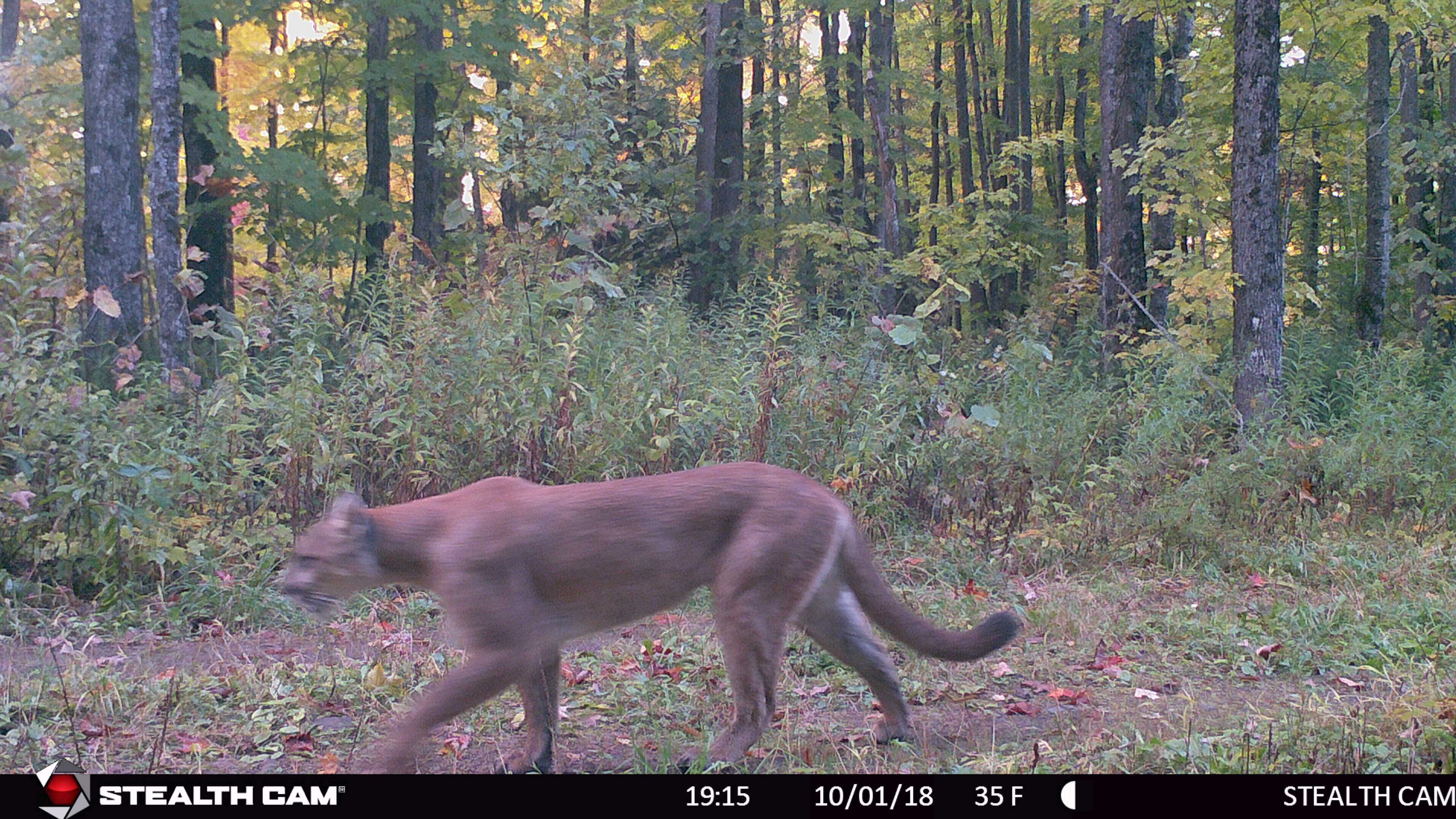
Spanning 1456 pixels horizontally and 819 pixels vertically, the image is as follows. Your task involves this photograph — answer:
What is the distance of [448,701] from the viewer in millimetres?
3746

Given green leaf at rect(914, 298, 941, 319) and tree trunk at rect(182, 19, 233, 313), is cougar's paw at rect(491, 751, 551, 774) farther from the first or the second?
tree trunk at rect(182, 19, 233, 313)

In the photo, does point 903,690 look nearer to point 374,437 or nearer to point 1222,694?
point 1222,694

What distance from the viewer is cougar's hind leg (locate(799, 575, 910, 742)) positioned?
4.50 metres

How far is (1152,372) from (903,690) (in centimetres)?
686

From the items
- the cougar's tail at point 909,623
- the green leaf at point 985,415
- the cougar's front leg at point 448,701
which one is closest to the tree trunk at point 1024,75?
the green leaf at point 985,415

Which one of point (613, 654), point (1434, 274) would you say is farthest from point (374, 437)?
point (1434, 274)

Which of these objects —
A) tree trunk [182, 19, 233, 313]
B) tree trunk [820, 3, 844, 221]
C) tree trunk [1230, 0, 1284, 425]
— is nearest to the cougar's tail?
tree trunk [1230, 0, 1284, 425]

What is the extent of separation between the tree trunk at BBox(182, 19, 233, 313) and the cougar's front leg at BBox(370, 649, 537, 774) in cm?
1156

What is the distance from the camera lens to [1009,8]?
25.2 metres

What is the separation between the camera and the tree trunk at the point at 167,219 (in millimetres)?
8883

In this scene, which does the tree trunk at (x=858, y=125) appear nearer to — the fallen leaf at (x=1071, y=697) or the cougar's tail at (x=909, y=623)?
the fallen leaf at (x=1071, y=697)

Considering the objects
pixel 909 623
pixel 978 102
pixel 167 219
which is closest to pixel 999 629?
pixel 909 623

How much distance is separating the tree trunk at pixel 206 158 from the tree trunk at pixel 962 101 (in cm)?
1565

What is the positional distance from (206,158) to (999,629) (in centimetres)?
1485
